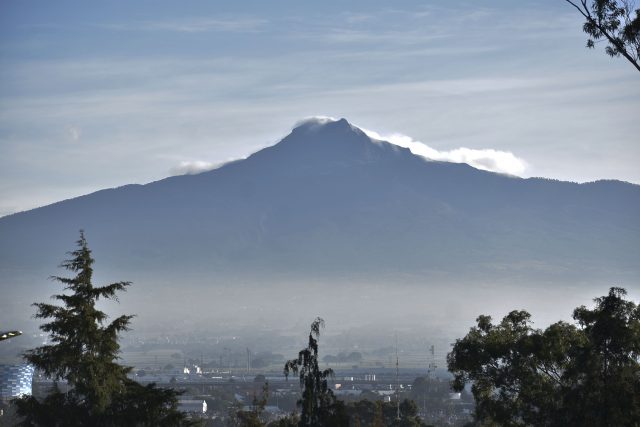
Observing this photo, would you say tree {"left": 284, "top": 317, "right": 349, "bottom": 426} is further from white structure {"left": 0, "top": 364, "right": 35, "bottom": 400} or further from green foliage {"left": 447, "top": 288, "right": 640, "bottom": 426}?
white structure {"left": 0, "top": 364, "right": 35, "bottom": 400}

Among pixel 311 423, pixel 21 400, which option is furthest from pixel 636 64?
pixel 21 400

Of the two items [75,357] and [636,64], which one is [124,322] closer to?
[75,357]

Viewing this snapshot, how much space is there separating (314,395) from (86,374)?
16.1 ft

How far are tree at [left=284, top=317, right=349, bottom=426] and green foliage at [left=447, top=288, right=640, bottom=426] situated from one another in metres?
6.12

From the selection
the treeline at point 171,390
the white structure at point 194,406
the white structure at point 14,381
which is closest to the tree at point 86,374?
the treeline at point 171,390

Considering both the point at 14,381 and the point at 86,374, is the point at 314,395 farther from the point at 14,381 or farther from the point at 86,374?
the point at 14,381

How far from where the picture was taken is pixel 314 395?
27.4m

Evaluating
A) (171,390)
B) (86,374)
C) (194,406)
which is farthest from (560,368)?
(194,406)

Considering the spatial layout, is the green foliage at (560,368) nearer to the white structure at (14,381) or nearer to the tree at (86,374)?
the tree at (86,374)

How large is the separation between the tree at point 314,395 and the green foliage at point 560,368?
20.1ft

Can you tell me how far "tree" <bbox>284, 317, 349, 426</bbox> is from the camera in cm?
2720

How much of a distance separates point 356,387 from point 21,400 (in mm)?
92609

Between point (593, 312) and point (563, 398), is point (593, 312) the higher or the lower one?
the higher one

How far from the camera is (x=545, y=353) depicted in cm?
3612
